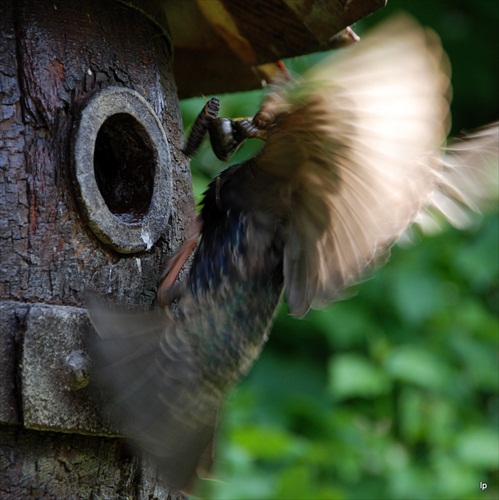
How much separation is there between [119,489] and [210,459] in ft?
0.77

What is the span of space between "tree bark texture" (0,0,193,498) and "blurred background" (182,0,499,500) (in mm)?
1613

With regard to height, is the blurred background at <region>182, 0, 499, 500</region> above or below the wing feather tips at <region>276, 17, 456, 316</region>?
below

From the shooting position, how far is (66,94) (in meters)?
2.32

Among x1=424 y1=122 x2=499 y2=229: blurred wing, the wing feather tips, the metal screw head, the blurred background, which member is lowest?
the blurred background

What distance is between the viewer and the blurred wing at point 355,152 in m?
1.86

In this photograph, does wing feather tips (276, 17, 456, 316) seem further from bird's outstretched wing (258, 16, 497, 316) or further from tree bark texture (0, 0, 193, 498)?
tree bark texture (0, 0, 193, 498)

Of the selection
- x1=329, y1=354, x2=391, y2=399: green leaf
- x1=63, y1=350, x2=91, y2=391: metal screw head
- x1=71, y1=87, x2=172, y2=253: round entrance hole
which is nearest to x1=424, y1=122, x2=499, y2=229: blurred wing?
x1=71, y1=87, x2=172, y2=253: round entrance hole

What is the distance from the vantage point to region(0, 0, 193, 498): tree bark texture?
2123 mm

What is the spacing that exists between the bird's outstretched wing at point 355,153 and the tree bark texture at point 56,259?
43 centimetres

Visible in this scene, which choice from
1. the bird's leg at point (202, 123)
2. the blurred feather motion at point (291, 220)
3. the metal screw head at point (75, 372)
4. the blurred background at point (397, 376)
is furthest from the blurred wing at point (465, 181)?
the blurred background at point (397, 376)

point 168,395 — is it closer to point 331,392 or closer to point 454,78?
point 331,392

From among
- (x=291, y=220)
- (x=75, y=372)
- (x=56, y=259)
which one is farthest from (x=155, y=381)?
(x=291, y=220)

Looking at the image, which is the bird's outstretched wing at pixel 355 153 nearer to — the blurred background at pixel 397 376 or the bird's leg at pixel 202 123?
the bird's leg at pixel 202 123

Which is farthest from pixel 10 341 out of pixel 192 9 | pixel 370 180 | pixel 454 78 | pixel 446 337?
pixel 454 78
